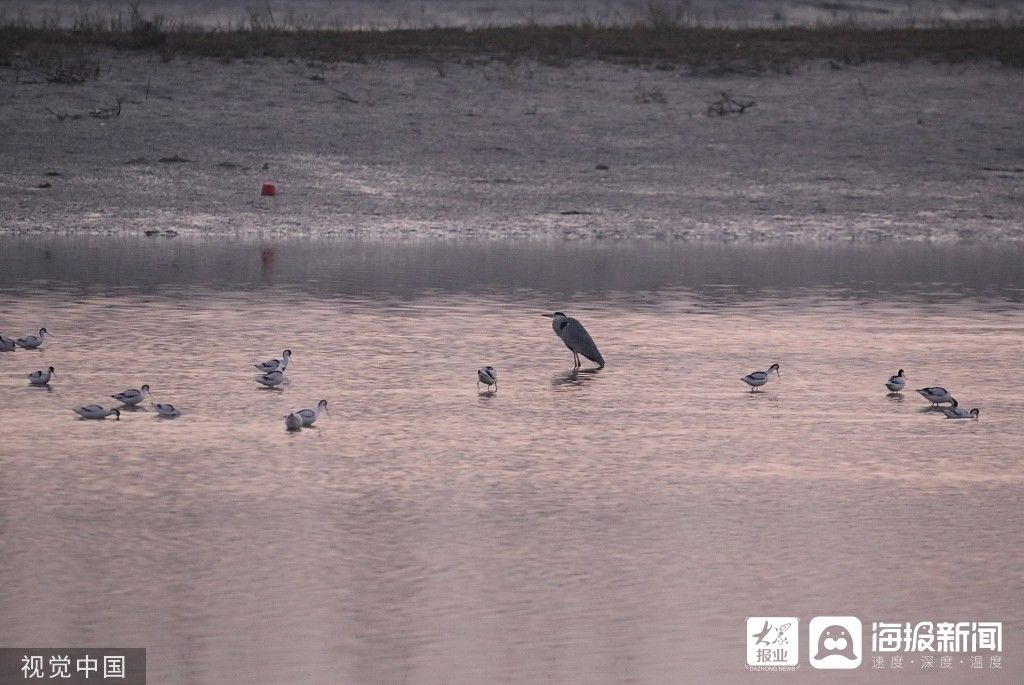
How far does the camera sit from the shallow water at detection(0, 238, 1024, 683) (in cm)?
631

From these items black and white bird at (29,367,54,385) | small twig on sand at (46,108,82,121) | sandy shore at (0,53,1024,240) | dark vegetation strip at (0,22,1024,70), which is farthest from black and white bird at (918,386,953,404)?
dark vegetation strip at (0,22,1024,70)

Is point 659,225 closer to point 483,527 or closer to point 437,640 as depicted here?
point 483,527

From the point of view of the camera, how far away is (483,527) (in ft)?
25.4

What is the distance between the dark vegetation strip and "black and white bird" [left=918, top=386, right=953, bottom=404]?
58.3 ft

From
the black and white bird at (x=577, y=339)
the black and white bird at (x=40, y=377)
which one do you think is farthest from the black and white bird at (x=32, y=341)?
the black and white bird at (x=577, y=339)

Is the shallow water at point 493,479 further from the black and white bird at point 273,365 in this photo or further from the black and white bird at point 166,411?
the black and white bird at point 273,365

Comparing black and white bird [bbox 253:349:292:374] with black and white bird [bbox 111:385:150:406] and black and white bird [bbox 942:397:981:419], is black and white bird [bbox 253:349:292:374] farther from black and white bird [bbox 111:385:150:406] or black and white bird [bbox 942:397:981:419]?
black and white bird [bbox 942:397:981:419]

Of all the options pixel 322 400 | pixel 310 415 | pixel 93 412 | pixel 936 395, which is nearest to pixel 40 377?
pixel 93 412

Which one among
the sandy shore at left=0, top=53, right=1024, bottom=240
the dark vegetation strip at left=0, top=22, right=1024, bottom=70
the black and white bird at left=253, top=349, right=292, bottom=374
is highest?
the dark vegetation strip at left=0, top=22, right=1024, bottom=70

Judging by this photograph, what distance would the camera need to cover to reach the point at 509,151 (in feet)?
77.4

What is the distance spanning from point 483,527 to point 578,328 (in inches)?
184

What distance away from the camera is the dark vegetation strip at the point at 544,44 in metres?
28.0

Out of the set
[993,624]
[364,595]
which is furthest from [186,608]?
[993,624]

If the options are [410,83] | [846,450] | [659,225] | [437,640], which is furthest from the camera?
[410,83]
